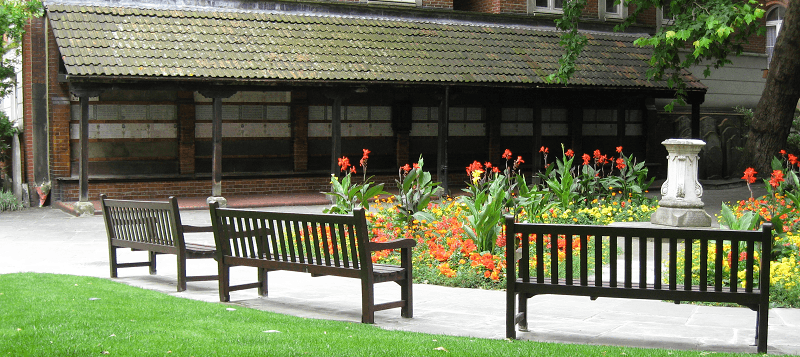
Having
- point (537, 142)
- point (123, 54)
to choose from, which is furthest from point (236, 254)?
point (537, 142)

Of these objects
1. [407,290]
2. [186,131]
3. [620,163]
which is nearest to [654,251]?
[407,290]

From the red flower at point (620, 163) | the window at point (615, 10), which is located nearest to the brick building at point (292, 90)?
the window at point (615, 10)

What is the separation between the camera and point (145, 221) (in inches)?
337

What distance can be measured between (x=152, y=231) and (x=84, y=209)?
24.7ft

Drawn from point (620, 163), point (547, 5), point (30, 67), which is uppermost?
point (547, 5)

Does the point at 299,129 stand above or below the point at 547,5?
below

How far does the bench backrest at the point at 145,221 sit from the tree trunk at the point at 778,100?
1480cm

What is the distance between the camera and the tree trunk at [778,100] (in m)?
18.2

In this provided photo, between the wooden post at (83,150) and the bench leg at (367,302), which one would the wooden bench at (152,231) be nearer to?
the bench leg at (367,302)

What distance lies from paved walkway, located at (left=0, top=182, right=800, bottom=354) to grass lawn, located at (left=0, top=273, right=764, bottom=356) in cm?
48

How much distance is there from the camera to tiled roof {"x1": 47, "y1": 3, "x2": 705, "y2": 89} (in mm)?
15727

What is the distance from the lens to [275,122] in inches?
763

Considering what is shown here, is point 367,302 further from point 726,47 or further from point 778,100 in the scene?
point 778,100

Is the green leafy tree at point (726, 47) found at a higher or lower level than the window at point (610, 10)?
lower
